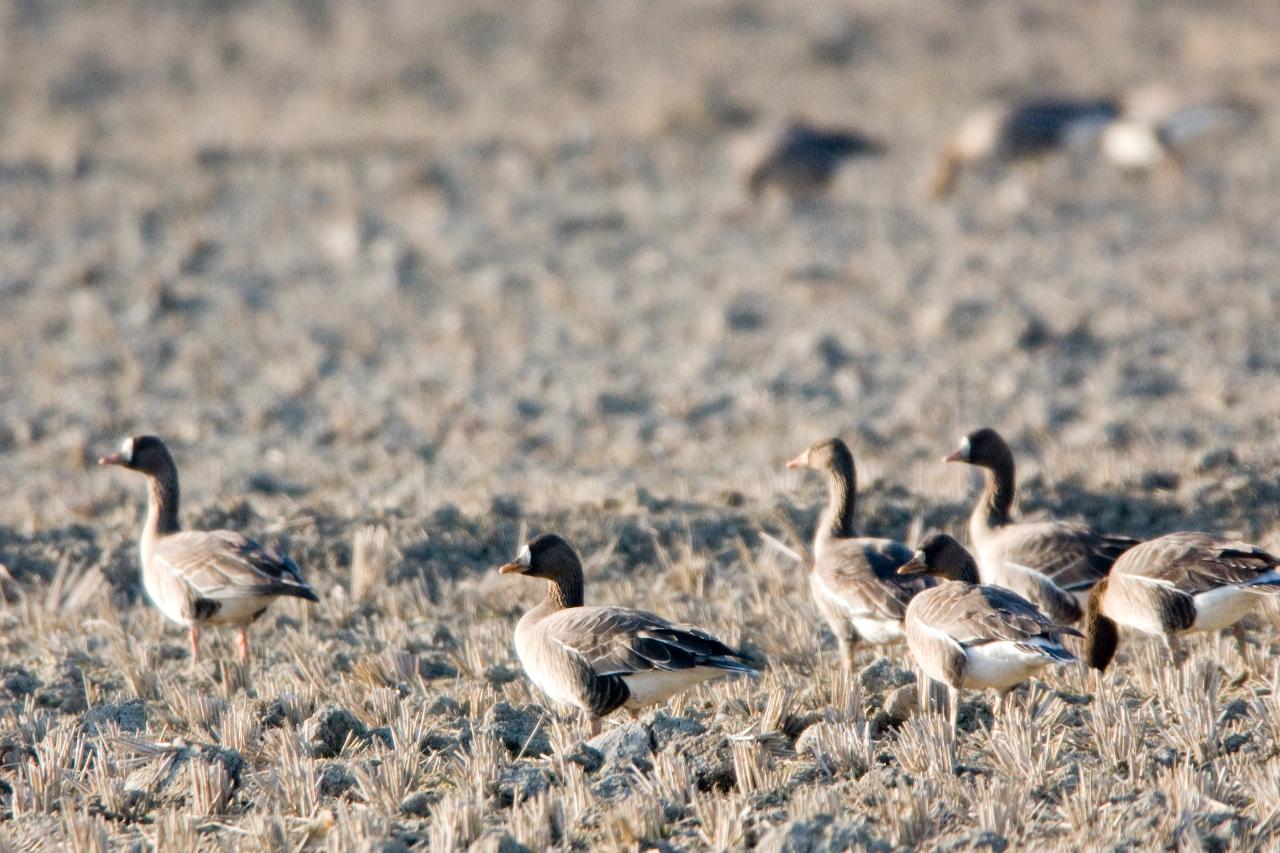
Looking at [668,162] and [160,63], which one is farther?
[160,63]

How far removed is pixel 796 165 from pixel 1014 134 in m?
3.01

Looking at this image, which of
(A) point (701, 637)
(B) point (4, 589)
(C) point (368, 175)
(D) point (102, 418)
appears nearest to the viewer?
(A) point (701, 637)

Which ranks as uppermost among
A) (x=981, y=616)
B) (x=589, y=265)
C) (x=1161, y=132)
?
(x=1161, y=132)

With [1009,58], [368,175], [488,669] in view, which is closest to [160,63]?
[368,175]

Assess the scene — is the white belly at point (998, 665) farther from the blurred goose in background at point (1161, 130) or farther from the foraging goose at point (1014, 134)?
the blurred goose in background at point (1161, 130)

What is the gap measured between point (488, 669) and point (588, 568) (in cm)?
178

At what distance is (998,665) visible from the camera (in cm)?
642

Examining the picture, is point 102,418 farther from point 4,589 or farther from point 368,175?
point 368,175

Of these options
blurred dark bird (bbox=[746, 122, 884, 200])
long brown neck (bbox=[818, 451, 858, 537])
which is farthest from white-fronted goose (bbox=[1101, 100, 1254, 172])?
long brown neck (bbox=[818, 451, 858, 537])

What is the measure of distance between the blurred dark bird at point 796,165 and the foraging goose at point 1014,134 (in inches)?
57.6

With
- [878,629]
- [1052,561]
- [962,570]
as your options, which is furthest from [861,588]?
[1052,561]

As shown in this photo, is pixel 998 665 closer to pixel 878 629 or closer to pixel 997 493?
pixel 878 629

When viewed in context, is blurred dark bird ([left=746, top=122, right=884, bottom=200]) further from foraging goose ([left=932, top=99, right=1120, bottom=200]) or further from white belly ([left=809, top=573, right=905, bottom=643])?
white belly ([left=809, top=573, right=905, bottom=643])

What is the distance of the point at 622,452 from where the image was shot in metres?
12.1
